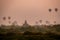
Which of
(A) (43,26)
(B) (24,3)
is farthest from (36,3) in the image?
(A) (43,26)

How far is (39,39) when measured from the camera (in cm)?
181

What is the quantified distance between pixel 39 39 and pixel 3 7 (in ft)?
1.83

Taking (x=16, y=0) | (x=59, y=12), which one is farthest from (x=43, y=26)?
(x=16, y=0)

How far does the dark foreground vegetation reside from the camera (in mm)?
1814

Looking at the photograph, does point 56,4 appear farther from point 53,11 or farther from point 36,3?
point 36,3

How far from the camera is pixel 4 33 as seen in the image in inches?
72.9

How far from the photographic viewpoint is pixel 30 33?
1.84 m

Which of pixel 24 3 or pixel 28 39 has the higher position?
pixel 24 3

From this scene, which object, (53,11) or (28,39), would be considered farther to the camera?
(53,11)

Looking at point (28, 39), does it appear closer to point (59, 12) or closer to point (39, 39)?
point (39, 39)

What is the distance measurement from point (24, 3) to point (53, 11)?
0.34 meters

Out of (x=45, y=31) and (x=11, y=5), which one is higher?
(x=11, y=5)

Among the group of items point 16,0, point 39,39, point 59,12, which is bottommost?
point 39,39

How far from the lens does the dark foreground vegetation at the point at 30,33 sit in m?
1.81
